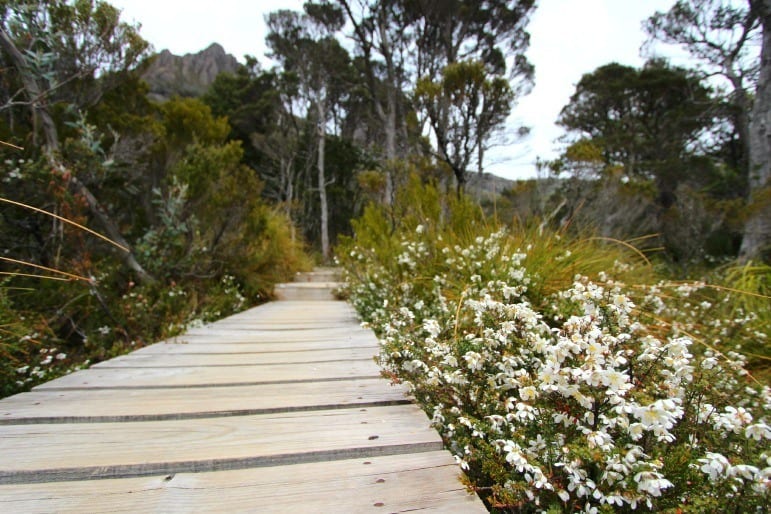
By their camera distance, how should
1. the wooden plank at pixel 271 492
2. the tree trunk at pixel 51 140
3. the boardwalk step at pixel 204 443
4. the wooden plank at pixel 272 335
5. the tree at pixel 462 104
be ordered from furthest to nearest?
the tree at pixel 462 104 → the tree trunk at pixel 51 140 → the wooden plank at pixel 272 335 → the boardwalk step at pixel 204 443 → the wooden plank at pixel 271 492

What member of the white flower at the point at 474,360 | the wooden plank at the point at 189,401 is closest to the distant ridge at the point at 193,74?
the wooden plank at the point at 189,401

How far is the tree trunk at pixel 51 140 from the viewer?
2580 millimetres

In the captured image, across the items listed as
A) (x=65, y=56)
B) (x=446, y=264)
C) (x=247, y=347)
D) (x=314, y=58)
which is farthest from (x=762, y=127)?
(x=314, y=58)

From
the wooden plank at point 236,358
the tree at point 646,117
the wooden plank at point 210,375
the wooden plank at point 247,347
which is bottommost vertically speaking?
the wooden plank at point 247,347

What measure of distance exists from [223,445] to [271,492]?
229 millimetres

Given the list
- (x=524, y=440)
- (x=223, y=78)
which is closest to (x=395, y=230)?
(x=524, y=440)

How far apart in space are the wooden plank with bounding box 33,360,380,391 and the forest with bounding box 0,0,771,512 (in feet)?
0.93

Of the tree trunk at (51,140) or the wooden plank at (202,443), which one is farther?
the tree trunk at (51,140)

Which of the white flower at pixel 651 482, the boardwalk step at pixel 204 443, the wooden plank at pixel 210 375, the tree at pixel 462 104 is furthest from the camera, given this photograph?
the tree at pixel 462 104

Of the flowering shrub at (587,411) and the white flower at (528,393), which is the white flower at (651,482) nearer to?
the flowering shrub at (587,411)

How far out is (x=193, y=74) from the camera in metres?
21.1

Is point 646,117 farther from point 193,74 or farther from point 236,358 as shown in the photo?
point 193,74

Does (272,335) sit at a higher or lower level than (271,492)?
lower

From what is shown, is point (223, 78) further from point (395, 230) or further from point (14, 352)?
point (14, 352)
